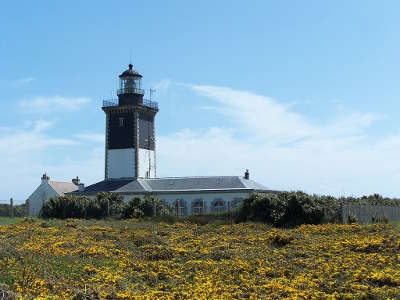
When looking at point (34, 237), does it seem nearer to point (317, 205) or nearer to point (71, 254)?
point (71, 254)

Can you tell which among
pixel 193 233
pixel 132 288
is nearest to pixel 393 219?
pixel 193 233

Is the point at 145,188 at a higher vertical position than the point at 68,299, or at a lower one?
higher

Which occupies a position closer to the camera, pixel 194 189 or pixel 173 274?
pixel 173 274

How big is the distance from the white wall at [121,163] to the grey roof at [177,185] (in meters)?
1.02

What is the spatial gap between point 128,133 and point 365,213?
3585 centimetres

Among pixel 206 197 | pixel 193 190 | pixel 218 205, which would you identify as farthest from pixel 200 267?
pixel 193 190

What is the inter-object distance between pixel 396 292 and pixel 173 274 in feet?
18.7

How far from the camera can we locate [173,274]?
15852mm

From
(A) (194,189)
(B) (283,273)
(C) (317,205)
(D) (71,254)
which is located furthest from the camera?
(A) (194,189)

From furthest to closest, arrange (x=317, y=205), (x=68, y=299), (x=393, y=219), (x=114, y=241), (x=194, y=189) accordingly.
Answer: (x=194, y=189), (x=393, y=219), (x=317, y=205), (x=114, y=241), (x=68, y=299)

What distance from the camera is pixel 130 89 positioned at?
67.2 m

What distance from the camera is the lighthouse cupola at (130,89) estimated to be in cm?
6644

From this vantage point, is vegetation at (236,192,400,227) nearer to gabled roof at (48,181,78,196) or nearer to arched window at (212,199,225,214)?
arched window at (212,199,225,214)

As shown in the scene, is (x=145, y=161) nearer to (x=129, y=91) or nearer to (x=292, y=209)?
(x=129, y=91)
